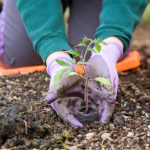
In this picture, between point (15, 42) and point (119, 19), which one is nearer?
point (119, 19)

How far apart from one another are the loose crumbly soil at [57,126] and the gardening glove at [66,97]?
0.05 meters

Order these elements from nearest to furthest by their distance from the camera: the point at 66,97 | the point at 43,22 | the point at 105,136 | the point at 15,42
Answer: the point at 105,136
the point at 66,97
the point at 43,22
the point at 15,42

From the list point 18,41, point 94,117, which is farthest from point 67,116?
point 18,41

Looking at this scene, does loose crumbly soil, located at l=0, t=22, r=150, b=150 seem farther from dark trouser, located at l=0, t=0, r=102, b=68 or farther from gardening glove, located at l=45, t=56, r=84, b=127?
dark trouser, located at l=0, t=0, r=102, b=68

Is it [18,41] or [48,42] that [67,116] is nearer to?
[48,42]

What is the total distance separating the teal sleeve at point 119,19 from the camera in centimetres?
142

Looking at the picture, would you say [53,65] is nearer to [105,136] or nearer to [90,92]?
[90,92]

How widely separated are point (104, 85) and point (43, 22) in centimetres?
62

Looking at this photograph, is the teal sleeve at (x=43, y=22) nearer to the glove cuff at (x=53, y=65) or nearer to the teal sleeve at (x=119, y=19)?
the glove cuff at (x=53, y=65)

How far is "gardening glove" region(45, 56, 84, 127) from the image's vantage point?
1074 mm

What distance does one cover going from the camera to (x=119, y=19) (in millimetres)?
1438

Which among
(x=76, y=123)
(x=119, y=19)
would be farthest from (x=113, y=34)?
(x=76, y=123)

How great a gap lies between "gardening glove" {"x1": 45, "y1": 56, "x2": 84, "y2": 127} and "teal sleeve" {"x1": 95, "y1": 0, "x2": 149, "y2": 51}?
1.31 ft

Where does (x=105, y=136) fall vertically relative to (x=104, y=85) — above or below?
below
